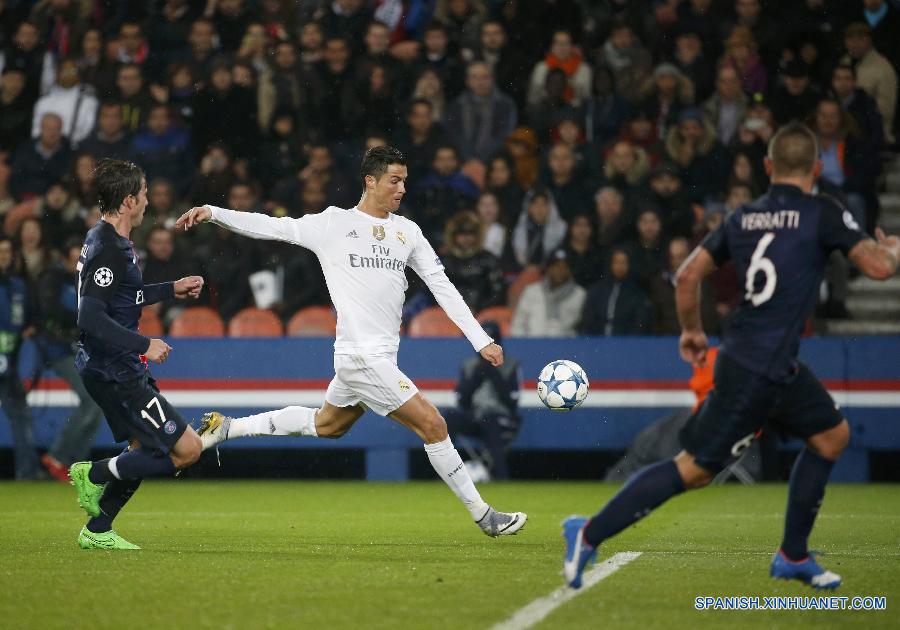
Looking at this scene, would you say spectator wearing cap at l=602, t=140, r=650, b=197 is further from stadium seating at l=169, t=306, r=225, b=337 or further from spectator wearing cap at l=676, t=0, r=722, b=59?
stadium seating at l=169, t=306, r=225, b=337

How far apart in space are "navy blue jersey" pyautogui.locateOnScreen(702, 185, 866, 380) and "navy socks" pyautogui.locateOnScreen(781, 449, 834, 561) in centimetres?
58

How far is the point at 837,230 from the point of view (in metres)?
6.41

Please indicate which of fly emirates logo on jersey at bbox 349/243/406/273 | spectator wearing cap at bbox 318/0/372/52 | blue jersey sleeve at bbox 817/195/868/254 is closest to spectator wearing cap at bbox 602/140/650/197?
spectator wearing cap at bbox 318/0/372/52

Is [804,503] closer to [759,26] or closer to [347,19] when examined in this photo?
[759,26]

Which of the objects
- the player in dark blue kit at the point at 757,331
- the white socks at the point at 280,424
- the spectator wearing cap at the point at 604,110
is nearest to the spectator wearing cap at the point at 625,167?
the spectator wearing cap at the point at 604,110

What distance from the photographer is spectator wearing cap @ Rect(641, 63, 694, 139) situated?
674 inches

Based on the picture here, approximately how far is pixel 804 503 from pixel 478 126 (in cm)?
1117

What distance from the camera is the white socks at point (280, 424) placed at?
9578mm

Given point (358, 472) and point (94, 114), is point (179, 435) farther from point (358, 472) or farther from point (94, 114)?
point (94, 114)

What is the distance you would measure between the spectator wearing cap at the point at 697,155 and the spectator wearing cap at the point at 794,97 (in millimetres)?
801

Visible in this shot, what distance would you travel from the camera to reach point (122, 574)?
7.42 m

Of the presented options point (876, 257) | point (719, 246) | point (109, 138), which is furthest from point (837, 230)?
point (109, 138)

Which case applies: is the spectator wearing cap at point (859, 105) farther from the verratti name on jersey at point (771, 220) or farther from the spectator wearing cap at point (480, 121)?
the verratti name on jersey at point (771, 220)

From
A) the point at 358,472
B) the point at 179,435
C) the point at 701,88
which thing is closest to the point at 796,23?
the point at 701,88
